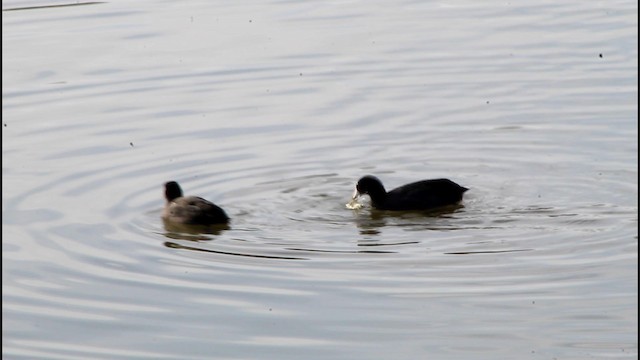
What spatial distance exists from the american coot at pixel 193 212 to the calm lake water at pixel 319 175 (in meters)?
0.17

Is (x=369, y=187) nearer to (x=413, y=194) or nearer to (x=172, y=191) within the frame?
(x=413, y=194)

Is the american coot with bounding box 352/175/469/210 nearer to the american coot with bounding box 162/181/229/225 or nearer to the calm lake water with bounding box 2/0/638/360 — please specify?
the calm lake water with bounding box 2/0/638/360

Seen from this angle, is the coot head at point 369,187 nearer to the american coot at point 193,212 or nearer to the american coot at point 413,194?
the american coot at point 413,194

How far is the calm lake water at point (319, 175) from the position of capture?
9.94 m

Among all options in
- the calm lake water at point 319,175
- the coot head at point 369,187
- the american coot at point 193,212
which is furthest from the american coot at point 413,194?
the american coot at point 193,212

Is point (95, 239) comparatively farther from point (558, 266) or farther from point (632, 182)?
point (632, 182)

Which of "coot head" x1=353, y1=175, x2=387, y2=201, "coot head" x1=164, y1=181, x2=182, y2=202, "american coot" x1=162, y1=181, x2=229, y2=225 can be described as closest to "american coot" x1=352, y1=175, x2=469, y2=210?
"coot head" x1=353, y1=175, x2=387, y2=201

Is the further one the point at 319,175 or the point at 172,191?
the point at 319,175

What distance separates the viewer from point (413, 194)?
42.7ft

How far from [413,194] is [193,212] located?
186cm

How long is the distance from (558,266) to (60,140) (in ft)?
20.2

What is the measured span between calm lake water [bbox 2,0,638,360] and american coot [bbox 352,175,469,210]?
0.42 ft

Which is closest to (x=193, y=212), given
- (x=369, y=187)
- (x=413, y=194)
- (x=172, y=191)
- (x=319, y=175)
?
(x=172, y=191)

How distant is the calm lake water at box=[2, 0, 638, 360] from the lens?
32.6 feet
